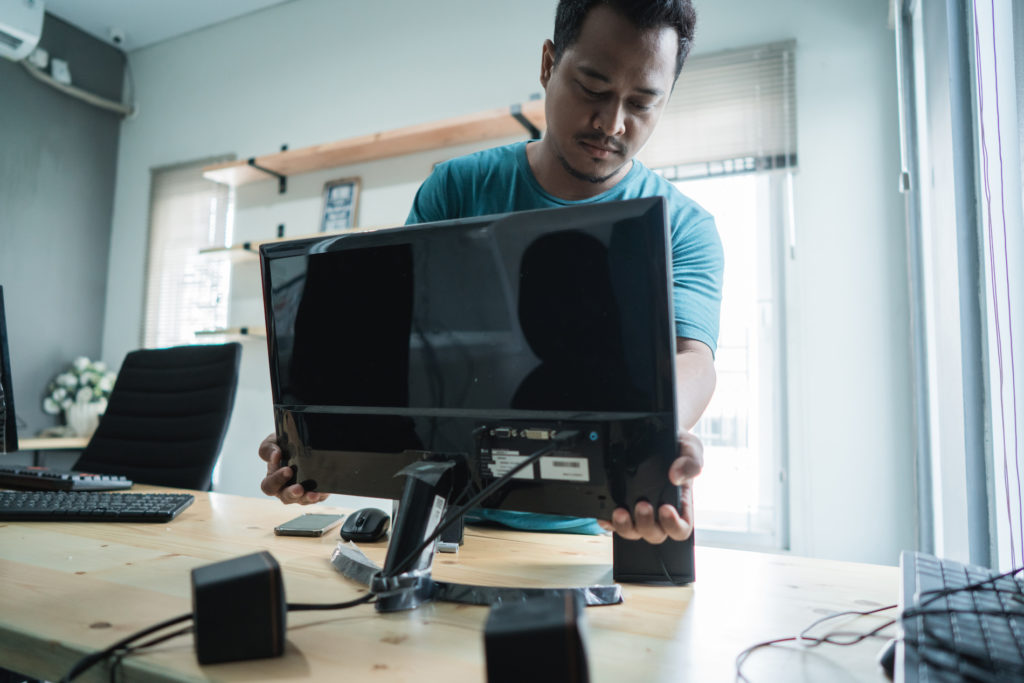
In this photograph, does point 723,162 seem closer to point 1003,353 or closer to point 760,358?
point 760,358

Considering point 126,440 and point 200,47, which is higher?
point 200,47

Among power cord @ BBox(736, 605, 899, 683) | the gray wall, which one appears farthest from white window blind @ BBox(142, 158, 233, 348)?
power cord @ BBox(736, 605, 899, 683)

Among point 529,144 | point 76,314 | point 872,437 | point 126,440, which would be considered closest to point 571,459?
point 529,144

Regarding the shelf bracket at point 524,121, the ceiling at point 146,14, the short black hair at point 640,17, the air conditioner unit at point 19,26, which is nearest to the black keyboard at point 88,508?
the short black hair at point 640,17

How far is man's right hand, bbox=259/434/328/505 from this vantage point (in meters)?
0.86

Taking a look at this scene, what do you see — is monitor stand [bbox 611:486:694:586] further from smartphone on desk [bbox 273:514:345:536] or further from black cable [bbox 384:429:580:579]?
smartphone on desk [bbox 273:514:345:536]

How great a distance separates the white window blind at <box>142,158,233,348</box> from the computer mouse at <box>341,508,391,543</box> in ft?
8.59

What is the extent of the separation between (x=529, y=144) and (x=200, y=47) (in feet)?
10.3

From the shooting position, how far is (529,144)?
1.37m

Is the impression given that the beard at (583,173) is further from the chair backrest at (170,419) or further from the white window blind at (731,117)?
the white window blind at (731,117)

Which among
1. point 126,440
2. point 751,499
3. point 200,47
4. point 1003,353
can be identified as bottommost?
point 751,499

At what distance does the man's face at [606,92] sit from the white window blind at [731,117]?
53.2 inches

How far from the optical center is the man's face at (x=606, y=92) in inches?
40.3

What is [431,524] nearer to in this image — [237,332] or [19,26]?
[237,332]
